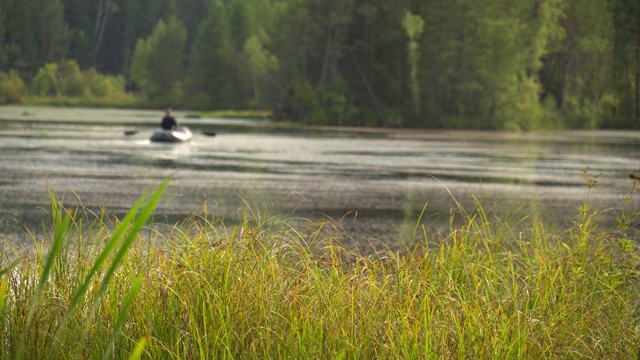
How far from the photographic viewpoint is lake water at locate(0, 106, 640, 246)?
1820 centimetres

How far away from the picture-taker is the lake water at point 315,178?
717 inches

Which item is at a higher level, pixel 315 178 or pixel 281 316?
pixel 281 316

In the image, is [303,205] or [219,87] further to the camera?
[219,87]

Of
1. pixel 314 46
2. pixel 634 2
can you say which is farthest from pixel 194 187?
pixel 634 2

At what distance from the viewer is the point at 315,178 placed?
26875mm

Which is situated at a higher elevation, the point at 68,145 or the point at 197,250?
the point at 197,250

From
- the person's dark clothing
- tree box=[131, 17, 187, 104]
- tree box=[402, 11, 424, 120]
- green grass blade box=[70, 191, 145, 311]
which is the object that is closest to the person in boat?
the person's dark clothing

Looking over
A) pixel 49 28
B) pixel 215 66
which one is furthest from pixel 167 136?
pixel 49 28

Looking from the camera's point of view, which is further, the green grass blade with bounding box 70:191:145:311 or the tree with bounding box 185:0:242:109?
the tree with bounding box 185:0:242:109

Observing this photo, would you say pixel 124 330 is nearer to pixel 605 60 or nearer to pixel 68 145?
pixel 68 145

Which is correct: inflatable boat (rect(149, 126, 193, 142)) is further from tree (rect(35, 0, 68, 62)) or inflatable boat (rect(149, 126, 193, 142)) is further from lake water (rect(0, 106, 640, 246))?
tree (rect(35, 0, 68, 62))

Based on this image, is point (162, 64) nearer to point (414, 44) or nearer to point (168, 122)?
point (414, 44)

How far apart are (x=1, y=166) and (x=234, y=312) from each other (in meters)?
22.8

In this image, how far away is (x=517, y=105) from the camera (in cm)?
7756
